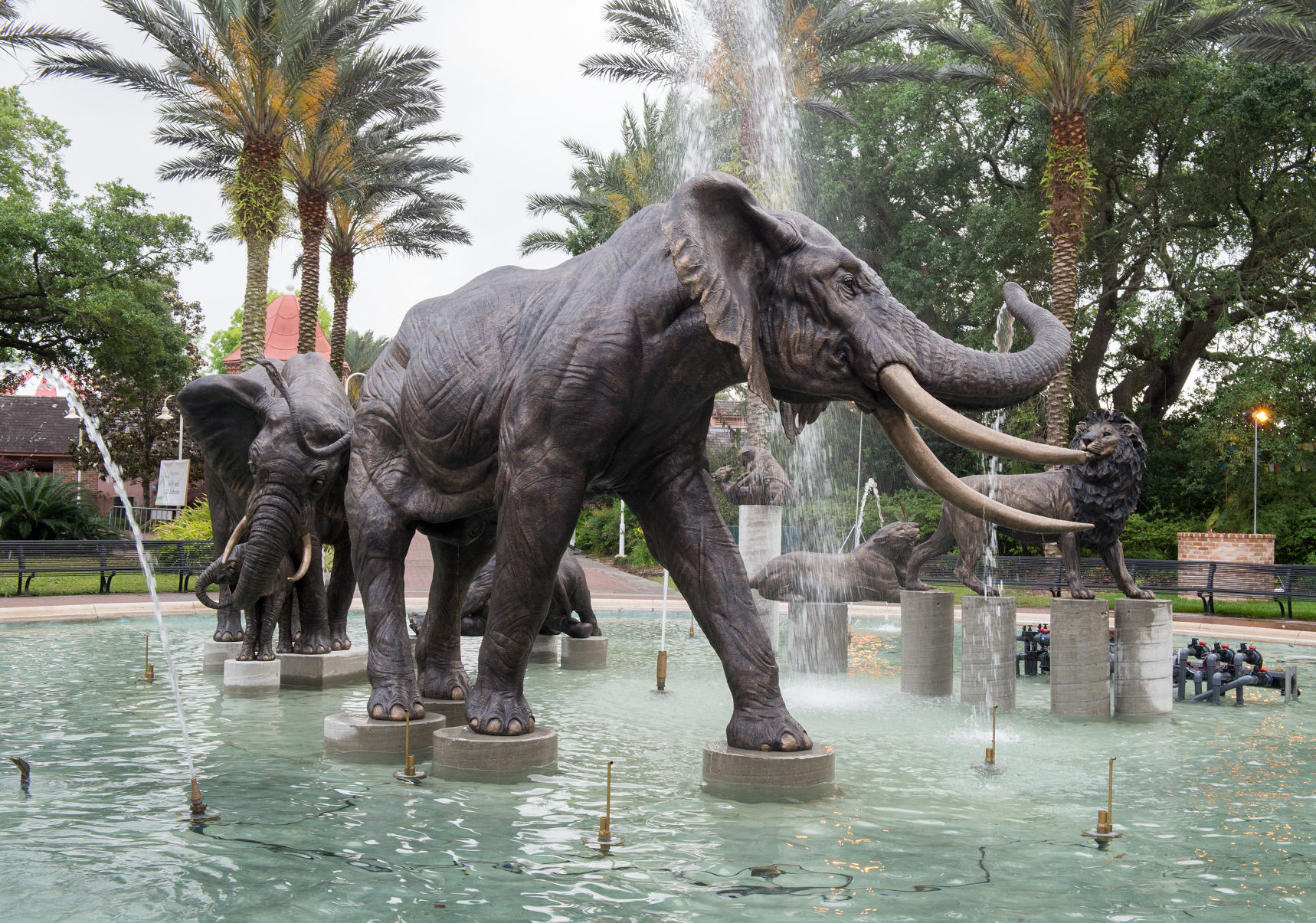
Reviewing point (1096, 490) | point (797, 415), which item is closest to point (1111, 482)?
point (1096, 490)

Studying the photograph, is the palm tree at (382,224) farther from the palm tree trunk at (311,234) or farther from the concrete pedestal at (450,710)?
the concrete pedestal at (450,710)

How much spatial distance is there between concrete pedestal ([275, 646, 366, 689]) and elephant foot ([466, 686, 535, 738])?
309cm

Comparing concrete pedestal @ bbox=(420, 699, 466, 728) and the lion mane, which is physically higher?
the lion mane

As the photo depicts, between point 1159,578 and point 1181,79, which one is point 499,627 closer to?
point 1159,578

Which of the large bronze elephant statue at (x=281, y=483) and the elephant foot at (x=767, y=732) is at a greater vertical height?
the large bronze elephant statue at (x=281, y=483)

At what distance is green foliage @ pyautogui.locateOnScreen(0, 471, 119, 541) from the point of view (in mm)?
25141

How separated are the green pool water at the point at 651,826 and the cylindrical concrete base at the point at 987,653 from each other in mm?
418

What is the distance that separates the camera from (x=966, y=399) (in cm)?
448

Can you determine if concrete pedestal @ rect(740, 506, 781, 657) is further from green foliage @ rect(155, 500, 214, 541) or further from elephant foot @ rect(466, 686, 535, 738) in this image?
green foliage @ rect(155, 500, 214, 541)

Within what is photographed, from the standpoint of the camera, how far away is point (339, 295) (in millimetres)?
31156

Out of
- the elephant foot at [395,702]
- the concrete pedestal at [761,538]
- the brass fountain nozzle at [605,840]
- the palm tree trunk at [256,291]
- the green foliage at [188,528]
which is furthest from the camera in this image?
the green foliage at [188,528]

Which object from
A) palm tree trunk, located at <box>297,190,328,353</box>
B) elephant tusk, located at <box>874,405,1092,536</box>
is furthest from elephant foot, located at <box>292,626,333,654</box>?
palm tree trunk, located at <box>297,190,328,353</box>

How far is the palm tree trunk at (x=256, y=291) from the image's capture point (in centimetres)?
2175

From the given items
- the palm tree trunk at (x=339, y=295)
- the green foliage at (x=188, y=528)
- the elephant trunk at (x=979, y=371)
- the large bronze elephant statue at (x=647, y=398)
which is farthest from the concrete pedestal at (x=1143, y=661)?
the palm tree trunk at (x=339, y=295)
